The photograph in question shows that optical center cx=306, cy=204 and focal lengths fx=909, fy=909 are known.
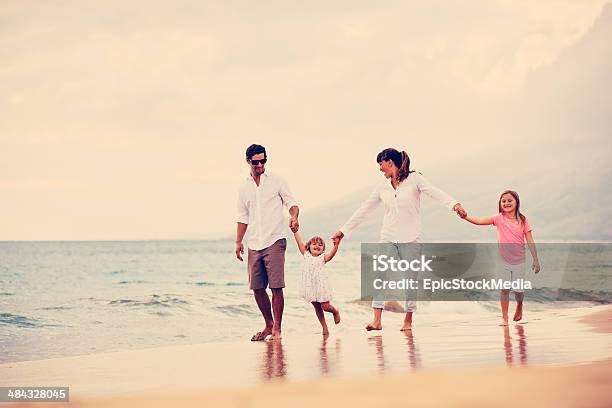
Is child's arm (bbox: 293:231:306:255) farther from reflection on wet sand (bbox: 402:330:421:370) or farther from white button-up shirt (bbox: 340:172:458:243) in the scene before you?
reflection on wet sand (bbox: 402:330:421:370)

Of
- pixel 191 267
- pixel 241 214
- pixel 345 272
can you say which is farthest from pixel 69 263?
pixel 241 214

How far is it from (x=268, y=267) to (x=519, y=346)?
240 cm

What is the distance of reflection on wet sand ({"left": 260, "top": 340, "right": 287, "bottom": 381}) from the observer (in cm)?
569

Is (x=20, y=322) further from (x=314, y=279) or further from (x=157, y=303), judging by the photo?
(x=314, y=279)

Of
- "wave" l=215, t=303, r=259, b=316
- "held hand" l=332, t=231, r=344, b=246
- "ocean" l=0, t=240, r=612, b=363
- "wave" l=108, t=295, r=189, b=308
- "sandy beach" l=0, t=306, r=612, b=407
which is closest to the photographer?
"sandy beach" l=0, t=306, r=612, b=407

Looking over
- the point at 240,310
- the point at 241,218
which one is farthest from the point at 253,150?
the point at 240,310

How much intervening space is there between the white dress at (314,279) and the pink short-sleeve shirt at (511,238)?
1709 millimetres

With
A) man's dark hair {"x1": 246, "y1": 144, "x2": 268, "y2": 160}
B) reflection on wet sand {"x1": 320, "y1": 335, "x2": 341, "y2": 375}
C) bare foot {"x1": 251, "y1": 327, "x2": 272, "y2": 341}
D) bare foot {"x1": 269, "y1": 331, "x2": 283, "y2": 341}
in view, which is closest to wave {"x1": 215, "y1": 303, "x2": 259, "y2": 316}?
bare foot {"x1": 251, "y1": 327, "x2": 272, "y2": 341}

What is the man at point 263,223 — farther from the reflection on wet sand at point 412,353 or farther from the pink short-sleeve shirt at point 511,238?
the pink short-sleeve shirt at point 511,238

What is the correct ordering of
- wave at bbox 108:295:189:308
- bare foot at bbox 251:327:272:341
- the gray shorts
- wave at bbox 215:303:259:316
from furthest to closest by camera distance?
wave at bbox 108:295:189:308 < wave at bbox 215:303:259:316 < bare foot at bbox 251:327:272:341 < the gray shorts

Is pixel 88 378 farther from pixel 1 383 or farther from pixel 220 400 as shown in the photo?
pixel 220 400

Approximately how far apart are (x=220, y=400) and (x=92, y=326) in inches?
395

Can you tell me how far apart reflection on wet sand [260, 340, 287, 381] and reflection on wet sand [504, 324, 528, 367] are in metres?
1.45

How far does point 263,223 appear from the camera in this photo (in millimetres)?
8133
